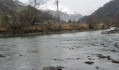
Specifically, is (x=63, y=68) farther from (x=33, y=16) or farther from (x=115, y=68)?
(x=33, y=16)

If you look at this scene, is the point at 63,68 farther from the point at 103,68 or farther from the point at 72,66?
the point at 103,68

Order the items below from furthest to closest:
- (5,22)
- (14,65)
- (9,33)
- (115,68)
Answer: (5,22) < (9,33) < (14,65) < (115,68)

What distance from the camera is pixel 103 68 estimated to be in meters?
15.4

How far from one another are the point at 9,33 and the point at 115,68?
175ft

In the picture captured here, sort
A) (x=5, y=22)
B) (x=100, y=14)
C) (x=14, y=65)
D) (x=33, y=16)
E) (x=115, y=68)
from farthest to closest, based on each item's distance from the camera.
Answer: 1. (x=100, y=14)
2. (x=33, y=16)
3. (x=5, y=22)
4. (x=14, y=65)
5. (x=115, y=68)

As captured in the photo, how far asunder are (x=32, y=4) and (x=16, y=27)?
16.3m

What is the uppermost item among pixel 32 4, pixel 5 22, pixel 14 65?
pixel 32 4

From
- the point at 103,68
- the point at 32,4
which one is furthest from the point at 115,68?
the point at 32,4

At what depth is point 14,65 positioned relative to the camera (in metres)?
17.5

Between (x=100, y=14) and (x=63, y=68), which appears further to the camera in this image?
(x=100, y=14)

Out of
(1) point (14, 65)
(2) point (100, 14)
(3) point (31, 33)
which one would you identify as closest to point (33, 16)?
(3) point (31, 33)

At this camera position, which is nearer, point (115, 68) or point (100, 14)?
point (115, 68)

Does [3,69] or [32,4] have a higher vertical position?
[32,4]

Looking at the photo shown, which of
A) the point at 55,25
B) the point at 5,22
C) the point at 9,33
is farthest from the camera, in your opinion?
the point at 55,25
